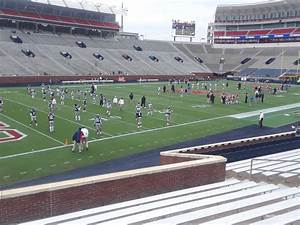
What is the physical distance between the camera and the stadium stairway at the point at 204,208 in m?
5.97

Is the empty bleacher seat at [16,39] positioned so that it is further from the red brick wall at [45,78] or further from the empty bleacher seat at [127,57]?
the empty bleacher seat at [127,57]

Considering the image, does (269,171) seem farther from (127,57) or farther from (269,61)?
(269,61)

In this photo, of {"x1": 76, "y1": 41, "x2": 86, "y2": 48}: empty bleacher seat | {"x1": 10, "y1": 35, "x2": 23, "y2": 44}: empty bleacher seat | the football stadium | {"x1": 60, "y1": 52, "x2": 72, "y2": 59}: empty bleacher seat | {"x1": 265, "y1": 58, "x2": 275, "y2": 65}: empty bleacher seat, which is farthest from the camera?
{"x1": 265, "y1": 58, "x2": 275, "y2": 65}: empty bleacher seat

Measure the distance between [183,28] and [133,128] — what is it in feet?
259

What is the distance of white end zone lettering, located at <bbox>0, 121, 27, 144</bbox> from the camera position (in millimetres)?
20058

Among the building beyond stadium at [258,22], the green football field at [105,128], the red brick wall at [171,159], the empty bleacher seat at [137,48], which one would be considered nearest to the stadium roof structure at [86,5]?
the empty bleacher seat at [137,48]

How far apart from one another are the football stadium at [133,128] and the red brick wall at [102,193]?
0.02 meters

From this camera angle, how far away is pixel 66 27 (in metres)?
69.9

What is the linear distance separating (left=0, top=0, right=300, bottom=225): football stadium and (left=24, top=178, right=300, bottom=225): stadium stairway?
2 cm

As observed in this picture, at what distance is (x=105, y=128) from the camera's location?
23344mm

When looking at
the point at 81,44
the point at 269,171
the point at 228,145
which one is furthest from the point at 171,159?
the point at 81,44

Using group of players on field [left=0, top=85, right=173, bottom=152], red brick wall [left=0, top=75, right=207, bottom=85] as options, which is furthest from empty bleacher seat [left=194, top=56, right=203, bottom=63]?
group of players on field [left=0, top=85, right=173, bottom=152]

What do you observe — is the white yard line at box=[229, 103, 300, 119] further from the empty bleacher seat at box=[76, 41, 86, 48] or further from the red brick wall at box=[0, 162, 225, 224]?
the empty bleacher seat at box=[76, 41, 86, 48]

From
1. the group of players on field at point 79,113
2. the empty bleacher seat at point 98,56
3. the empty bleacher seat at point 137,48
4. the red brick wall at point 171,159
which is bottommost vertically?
the group of players on field at point 79,113
